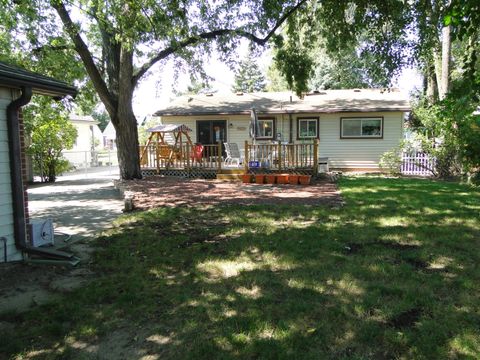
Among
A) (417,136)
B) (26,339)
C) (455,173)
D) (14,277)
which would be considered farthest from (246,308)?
(417,136)

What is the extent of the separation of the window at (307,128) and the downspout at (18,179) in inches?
596

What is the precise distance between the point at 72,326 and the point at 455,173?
15360 mm

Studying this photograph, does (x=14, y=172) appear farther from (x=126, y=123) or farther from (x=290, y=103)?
(x=290, y=103)

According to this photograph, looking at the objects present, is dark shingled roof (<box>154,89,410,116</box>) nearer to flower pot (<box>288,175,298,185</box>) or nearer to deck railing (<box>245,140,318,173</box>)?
deck railing (<box>245,140,318,173</box>)

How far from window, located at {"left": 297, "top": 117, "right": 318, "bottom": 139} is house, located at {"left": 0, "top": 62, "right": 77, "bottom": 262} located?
48.8 ft

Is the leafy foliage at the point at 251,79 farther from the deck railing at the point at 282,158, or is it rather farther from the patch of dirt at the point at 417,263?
the patch of dirt at the point at 417,263

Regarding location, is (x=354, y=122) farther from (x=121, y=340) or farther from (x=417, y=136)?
(x=121, y=340)

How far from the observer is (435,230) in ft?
21.2

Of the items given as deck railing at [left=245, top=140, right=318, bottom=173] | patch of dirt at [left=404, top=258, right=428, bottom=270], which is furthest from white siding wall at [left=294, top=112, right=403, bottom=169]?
patch of dirt at [left=404, top=258, right=428, bottom=270]

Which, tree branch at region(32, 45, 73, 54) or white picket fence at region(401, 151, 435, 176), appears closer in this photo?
tree branch at region(32, 45, 73, 54)

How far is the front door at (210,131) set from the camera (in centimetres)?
2000

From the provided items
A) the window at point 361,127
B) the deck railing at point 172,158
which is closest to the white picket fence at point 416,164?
the window at point 361,127

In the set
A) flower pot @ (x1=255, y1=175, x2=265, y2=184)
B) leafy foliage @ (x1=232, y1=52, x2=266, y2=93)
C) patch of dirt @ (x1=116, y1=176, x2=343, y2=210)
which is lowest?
patch of dirt @ (x1=116, y1=176, x2=343, y2=210)

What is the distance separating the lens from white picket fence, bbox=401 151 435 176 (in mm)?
16688
